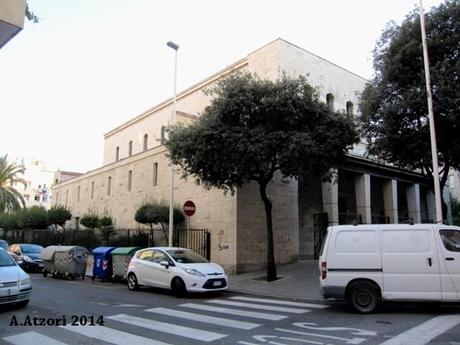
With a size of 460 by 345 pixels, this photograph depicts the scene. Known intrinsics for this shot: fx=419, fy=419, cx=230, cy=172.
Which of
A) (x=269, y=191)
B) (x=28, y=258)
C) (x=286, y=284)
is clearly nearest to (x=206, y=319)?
(x=286, y=284)

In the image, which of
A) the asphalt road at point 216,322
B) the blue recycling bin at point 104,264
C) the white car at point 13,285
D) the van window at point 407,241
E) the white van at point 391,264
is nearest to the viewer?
the asphalt road at point 216,322

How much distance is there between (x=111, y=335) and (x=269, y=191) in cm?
1328

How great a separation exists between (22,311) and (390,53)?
14.6m

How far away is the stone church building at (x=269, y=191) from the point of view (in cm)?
1938

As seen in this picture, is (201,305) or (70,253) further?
(70,253)

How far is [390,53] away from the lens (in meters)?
15.6

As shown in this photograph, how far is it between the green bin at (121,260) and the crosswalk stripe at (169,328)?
7.21 meters

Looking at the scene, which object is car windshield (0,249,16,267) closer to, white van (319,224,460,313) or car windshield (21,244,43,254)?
white van (319,224,460,313)

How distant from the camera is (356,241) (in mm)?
10570

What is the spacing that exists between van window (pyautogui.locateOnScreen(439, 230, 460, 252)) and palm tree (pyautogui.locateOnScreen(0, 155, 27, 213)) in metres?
42.8

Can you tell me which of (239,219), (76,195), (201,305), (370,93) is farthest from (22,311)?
(76,195)

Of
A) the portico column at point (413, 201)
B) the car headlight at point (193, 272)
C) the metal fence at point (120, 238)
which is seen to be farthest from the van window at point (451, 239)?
the portico column at point (413, 201)

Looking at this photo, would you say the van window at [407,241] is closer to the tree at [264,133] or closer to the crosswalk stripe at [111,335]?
the tree at [264,133]

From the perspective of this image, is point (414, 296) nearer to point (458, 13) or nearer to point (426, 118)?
point (426, 118)
